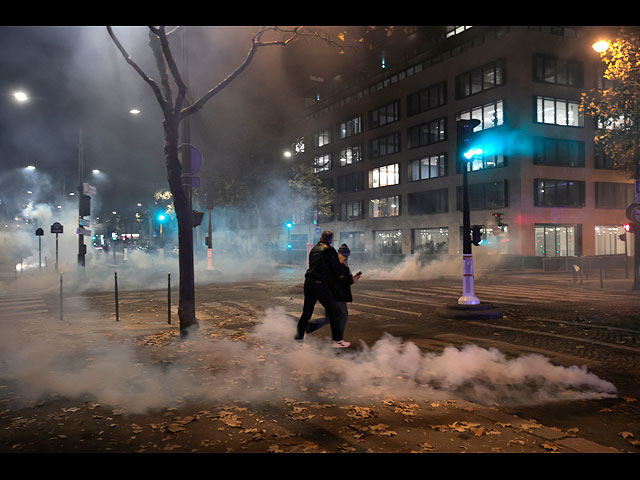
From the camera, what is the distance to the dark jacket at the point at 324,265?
23.9ft

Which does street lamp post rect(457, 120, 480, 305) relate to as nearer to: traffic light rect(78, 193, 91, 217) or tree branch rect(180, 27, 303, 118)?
tree branch rect(180, 27, 303, 118)

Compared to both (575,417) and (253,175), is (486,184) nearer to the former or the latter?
(253,175)

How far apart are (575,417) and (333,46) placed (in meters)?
8.09

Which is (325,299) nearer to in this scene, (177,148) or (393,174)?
(177,148)

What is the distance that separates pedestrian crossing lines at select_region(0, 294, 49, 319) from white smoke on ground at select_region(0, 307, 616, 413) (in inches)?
165

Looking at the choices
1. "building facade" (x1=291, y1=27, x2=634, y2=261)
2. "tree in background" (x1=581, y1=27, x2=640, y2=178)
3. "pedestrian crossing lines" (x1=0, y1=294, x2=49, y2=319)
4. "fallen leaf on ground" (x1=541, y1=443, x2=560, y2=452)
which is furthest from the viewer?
"building facade" (x1=291, y1=27, x2=634, y2=261)

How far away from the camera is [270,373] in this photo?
6047 mm

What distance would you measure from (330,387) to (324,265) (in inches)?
90.9

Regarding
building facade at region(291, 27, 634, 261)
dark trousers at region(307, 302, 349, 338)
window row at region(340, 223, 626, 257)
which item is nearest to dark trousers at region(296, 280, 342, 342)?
dark trousers at region(307, 302, 349, 338)

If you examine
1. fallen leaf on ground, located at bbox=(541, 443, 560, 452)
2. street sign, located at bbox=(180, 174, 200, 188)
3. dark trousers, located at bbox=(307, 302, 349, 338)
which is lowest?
fallen leaf on ground, located at bbox=(541, 443, 560, 452)

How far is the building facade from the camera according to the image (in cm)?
3544

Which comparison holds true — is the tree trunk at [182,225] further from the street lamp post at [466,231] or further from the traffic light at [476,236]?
the traffic light at [476,236]

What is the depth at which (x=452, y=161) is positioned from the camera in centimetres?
4075

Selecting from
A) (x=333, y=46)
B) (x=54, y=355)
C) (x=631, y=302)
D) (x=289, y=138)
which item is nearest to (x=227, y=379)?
(x=54, y=355)
